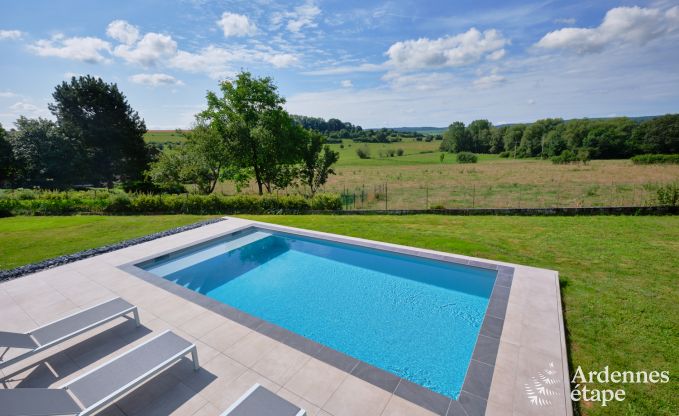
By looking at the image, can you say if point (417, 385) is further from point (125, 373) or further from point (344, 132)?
point (344, 132)

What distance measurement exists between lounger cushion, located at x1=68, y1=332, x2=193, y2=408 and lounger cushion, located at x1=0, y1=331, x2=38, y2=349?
4.43ft

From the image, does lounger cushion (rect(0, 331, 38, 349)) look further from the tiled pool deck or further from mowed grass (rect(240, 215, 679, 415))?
mowed grass (rect(240, 215, 679, 415))

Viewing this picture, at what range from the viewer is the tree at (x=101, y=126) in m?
28.3

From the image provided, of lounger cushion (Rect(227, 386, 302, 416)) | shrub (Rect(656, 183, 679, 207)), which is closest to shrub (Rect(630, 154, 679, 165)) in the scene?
shrub (Rect(656, 183, 679, 207))

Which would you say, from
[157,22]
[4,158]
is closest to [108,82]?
[4,158]

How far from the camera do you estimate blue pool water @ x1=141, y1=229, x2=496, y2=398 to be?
5.08 meters

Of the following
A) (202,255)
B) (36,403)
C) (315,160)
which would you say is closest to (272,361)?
(36,403)

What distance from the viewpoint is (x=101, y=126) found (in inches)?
1158

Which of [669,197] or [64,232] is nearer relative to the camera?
[64,232]

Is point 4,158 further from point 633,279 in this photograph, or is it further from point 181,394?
point 633,279

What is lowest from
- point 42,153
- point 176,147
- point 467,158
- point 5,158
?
point 467,158

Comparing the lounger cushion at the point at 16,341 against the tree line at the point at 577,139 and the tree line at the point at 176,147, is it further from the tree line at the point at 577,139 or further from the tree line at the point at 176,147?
the tree line at the point at 577,139

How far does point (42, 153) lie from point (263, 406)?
38369 mm

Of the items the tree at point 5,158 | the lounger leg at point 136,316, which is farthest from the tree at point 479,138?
the tree at point 5,158
